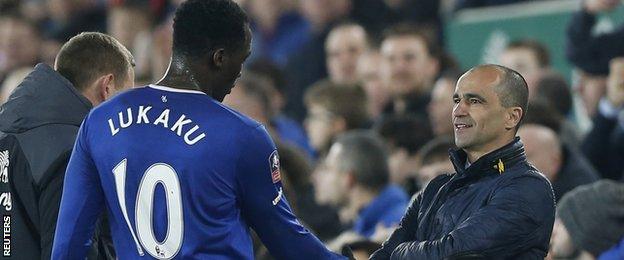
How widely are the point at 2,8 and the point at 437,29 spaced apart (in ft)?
14.5

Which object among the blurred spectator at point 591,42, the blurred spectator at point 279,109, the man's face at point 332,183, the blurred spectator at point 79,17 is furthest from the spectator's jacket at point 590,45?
the blurred spectator at point 79,17

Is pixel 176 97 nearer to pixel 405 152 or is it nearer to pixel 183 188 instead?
pixel 183 188

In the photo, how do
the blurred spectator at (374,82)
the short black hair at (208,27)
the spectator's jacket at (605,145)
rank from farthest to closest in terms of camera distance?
the blurred spectator at (374,82) < the spectator's jacket at (605,145) < the short black hair at (208,27)

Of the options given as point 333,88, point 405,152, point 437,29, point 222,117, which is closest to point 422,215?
point 222,117

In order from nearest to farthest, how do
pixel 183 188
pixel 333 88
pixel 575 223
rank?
pixel 183 188, pixel 575 223, pixel 333 88

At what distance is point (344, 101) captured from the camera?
10156mm

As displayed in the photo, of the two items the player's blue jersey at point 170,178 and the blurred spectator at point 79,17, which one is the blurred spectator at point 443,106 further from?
the blurred spectator at point 79,17

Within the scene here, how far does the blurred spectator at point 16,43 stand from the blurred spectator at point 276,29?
6.87ft

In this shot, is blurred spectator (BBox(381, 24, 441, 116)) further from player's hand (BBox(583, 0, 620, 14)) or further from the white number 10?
the white number 10

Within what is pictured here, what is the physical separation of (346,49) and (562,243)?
4750 mm

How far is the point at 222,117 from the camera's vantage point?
485cm

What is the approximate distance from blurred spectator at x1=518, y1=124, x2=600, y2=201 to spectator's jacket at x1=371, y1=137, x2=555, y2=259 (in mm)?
3021

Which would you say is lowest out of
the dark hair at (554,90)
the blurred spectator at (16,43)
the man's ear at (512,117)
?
the man's ear at (512,117)

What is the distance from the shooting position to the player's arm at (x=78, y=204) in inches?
194
